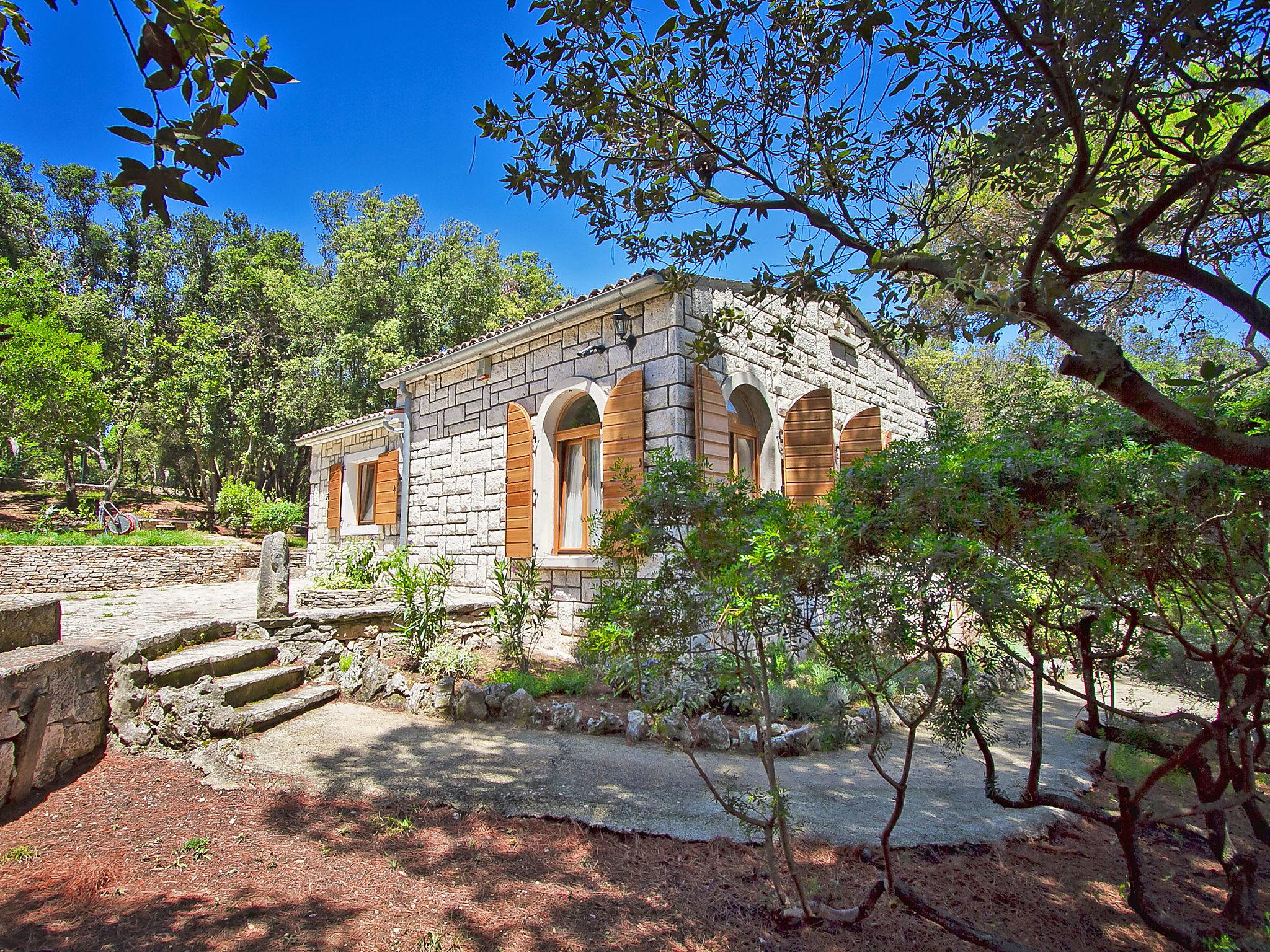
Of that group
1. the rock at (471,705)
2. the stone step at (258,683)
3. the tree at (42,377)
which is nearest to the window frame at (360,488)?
the stone step at (258,683)

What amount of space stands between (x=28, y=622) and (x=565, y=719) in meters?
3.63

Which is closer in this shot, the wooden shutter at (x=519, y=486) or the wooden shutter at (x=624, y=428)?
the wooden shutter at (x=624, y=428)

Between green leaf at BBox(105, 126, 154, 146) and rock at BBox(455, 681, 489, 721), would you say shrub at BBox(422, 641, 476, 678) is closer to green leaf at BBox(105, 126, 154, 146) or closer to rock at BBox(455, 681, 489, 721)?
rock at BBox(455, 681, 489, 721)

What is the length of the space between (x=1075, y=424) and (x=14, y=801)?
5998 millimetres

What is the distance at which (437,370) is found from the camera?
30.6ft

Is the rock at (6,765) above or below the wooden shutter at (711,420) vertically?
below

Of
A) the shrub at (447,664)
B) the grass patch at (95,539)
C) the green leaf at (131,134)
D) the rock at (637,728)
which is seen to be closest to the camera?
the green leaf at (131,134)

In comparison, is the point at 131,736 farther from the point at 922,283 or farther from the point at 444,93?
the point at 922,283

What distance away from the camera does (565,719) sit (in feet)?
16.7

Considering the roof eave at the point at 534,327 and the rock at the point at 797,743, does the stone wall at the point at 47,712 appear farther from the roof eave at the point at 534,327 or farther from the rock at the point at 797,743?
the roof eave at the point at 534,327

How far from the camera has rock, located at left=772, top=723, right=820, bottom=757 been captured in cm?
456

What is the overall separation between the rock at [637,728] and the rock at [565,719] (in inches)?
17.9

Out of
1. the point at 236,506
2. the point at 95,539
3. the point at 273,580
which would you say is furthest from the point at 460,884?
the point at 236,506

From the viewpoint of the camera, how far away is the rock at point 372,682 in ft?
19.2
